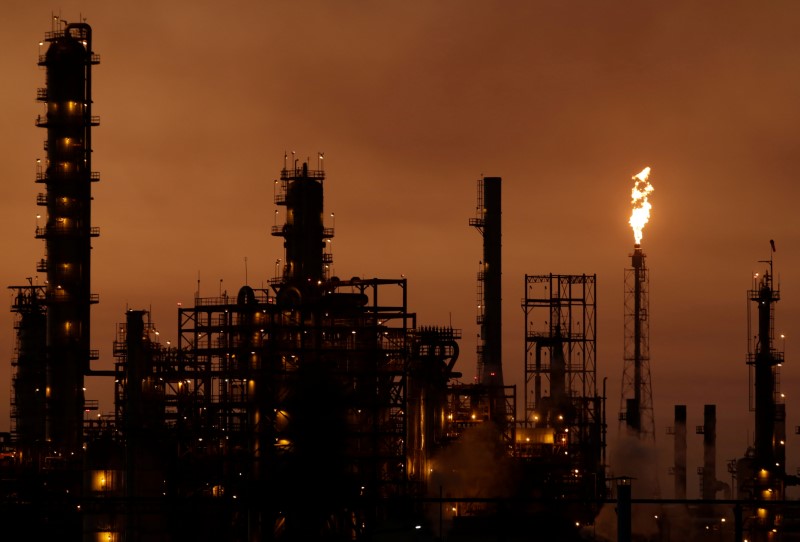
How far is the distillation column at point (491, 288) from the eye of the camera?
78250mm

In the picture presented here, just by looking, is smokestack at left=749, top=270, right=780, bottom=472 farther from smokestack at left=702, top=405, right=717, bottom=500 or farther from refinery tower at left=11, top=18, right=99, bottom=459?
refinery tower at left=11, top=18, right=99, bottom=459

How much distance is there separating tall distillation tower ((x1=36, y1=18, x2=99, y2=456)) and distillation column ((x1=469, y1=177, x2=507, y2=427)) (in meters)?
20.8

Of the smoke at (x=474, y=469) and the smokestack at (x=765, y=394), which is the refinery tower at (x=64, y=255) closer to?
the smoke at (x=474, y=469)

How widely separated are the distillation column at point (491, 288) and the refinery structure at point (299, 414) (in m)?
0.10

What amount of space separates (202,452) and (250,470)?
493cm

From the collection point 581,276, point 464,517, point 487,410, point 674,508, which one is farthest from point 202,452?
point 674,508

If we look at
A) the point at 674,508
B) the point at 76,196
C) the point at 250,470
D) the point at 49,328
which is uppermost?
the point at 76,196

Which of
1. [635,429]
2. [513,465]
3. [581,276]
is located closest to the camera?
[513,465]

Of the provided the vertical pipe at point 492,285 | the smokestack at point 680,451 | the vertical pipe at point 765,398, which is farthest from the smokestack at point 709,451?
the vertical pipe at point 492,285

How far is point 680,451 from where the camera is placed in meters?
93.8

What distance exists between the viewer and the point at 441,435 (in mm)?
67188

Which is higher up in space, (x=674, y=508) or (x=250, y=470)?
(x=250, y=470)

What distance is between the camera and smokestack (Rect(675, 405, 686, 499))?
93.0 meters

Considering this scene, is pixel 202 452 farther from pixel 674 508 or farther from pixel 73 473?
pixel 674 508
